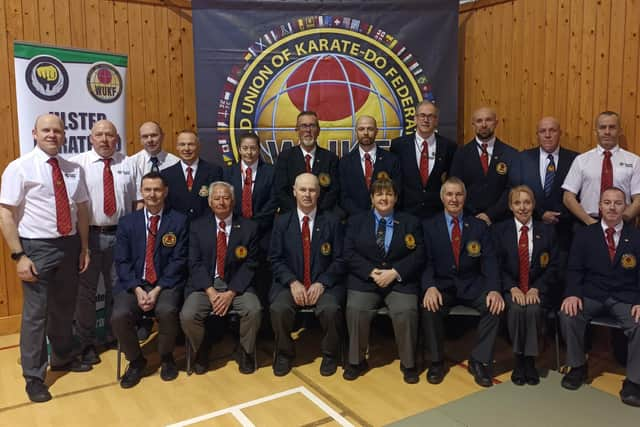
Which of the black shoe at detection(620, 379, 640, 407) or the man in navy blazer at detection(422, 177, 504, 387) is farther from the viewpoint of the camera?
the man in navy blazer at detection(422, 177, 504, 387)

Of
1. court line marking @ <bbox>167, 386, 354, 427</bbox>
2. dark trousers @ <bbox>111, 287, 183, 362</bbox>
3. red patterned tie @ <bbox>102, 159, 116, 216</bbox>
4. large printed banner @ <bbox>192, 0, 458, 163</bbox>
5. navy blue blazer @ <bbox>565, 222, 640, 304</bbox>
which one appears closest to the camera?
court line marking @ <bbox>167, 386, 354, 427</bbox>

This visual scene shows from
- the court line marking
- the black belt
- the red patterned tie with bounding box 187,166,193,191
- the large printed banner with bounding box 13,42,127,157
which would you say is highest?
the large printed banner with bounding box 13,42,127,157

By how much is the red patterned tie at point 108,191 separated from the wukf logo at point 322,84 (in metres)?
1.38

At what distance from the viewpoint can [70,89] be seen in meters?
4.19

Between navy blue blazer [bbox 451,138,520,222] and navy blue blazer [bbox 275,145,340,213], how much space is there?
113cm

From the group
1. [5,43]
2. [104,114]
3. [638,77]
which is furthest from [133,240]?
[638,77]

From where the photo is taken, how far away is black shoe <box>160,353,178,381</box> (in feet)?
12.3

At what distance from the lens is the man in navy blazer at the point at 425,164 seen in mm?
4391

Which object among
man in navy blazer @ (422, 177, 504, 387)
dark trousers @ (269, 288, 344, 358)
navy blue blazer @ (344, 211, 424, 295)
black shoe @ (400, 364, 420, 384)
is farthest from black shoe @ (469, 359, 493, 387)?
dark trousers @ (269, 288, 344, 358)

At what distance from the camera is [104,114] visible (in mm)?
4391

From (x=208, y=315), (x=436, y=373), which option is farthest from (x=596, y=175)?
(x=208, y=315)

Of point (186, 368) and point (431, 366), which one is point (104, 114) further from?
point (431, 366)

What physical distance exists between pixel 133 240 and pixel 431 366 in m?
2.40

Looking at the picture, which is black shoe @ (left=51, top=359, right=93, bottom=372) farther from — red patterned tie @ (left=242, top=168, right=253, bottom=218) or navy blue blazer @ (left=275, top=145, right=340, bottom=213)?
navy blue blazer @ (left=275, top=145, right=340, bottom=213)
